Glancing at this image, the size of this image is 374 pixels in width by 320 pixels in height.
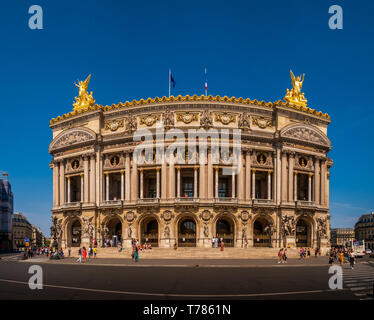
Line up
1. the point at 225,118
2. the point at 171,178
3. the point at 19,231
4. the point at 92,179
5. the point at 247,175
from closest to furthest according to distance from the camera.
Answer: the point at 171,178
the point at 247,175
the point at 225,118
the point at 92,179
the point at 19,231

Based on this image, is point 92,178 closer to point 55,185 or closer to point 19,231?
point 55,185

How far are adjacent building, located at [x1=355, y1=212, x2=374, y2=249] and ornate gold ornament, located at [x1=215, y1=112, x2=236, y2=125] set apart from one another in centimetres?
11649

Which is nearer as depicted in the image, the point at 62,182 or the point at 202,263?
the point at 202,263

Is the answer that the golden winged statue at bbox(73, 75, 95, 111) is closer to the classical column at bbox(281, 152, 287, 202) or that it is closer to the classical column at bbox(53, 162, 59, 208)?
the classical column at bbox(53, 162, 59, 208)

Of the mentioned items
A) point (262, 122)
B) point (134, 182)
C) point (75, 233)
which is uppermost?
point (262, 122)

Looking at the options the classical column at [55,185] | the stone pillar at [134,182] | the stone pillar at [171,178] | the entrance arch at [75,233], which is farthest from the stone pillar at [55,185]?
the stone pillar at [171,178]

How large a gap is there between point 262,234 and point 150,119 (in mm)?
25857

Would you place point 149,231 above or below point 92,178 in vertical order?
below

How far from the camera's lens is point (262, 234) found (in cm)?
5566

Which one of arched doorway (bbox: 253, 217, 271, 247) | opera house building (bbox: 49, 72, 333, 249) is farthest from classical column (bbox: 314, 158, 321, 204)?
arched doorway (bbox: 253, 217, 271, 247)

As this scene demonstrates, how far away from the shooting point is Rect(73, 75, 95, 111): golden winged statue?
6281cm

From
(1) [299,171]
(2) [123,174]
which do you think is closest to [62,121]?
(2) [123,174]

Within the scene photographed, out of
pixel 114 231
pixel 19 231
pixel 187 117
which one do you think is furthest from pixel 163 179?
pixel 19 231
